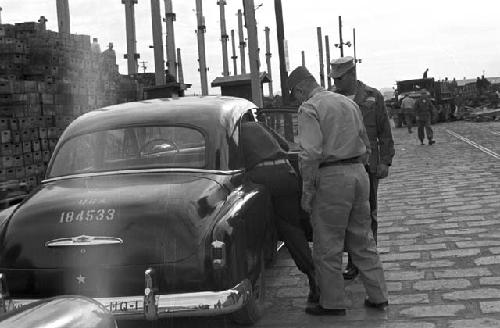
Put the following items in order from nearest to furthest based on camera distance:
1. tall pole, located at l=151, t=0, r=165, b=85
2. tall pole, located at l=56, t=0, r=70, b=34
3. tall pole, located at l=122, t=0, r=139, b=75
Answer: tall pole, located at l=151, t=0, r=165, b=85, tall pole, located at l=56, t=0, r=70, b=34, tall pole, located at l=122, t=0, r=139, b=75

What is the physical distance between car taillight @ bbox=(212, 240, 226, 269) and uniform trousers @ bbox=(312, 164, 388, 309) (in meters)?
1.08

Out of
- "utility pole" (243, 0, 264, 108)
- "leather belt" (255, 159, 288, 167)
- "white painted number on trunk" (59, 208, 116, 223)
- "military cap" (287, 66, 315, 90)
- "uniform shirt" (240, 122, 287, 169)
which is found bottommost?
"white painted number on trunk" (59, 208, 116, 223)

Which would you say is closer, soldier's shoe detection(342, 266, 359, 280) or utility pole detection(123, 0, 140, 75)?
soldier's shoe detection(342, 266, 359, 280)

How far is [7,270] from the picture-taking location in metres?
4.12

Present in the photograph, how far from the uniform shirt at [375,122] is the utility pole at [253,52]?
44.7ft

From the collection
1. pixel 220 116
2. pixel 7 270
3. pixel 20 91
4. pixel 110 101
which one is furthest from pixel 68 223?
pixel 110 101

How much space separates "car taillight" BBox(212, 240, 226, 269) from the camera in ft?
12.9

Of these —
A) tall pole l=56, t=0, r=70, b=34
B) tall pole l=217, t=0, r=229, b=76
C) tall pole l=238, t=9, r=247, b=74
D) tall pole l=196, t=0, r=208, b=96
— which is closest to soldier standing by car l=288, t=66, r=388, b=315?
tall pole l=56, t=0, r=70, b=34

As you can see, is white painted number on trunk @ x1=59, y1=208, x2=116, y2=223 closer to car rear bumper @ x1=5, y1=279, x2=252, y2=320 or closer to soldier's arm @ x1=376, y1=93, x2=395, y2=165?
car rear bumper @ x1=5, y1=279, x2=252, y2=320

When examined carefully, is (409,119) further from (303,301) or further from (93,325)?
(93,325)

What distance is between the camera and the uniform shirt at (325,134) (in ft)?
15.3

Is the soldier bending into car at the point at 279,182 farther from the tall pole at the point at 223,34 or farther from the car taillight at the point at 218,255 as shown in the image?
the tall pole at the point at 223,34

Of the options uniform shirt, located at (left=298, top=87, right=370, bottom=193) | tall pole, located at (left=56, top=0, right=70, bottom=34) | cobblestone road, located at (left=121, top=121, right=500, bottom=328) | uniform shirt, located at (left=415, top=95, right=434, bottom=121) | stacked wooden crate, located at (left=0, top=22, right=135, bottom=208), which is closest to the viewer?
uniform shirt, located at (left=298, top=87, right=370, bottom=193)

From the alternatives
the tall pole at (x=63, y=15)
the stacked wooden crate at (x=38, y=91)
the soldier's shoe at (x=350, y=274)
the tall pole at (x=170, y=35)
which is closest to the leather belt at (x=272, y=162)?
the soldier's shoe at (x=350, y=274)
